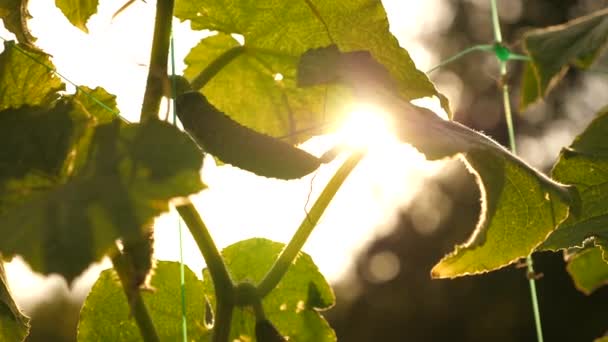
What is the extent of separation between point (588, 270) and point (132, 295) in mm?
655

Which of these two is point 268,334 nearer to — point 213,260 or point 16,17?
point 213,260

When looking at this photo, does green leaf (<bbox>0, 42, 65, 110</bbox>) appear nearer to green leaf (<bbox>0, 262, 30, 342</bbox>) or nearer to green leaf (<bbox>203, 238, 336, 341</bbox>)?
green leaf (<bbox>0, 262, 30, 342</bbox>)

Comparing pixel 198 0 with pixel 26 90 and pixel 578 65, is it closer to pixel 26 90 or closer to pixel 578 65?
pixel 26 90

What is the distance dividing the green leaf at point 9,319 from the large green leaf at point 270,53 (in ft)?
0.79

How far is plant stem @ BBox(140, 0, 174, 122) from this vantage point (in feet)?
2.48

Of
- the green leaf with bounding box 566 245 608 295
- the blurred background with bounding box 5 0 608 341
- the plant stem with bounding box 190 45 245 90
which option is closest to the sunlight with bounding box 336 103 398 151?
the plant stem with bounding box 190 45 245 90

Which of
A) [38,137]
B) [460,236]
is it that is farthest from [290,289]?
[460,236]

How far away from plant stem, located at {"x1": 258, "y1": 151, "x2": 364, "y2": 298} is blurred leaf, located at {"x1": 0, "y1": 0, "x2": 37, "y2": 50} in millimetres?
255

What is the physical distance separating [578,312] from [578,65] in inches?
312

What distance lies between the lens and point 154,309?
3.26 ft

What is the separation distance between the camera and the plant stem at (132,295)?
69 centimetres

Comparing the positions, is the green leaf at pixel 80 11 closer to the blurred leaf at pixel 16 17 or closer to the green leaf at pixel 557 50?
the blurred leaf at pixel 16 17

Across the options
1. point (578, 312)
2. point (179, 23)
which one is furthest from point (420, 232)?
point (179, 23)

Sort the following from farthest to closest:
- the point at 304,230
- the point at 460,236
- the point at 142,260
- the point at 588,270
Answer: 1. the point at 460,236
2. the point at 588,270
3. the point at 304,230
4. the point at 142,260
